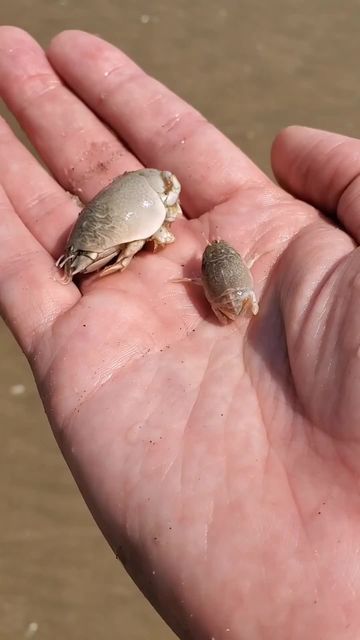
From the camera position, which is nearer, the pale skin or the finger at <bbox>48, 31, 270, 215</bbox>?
the pale skin

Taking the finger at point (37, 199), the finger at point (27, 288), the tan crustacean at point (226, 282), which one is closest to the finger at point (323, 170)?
the tan crustacean at point (226, 282)

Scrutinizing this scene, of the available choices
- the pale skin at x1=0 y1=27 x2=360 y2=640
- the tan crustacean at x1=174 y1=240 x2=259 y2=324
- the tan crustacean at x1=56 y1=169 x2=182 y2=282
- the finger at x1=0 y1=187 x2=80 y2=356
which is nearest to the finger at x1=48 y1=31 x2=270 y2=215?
the pale skin at x1=0 y1=27 x2=360 y2=640

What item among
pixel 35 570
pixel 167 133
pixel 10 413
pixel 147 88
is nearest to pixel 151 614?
pixel 35 570

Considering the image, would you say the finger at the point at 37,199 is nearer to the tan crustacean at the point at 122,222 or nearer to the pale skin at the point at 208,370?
the pale skin at the point at 208,370

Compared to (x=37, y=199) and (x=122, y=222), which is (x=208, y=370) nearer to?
(x=122, y=222)

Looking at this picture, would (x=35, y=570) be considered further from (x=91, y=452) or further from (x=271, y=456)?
(x=271, y=456)

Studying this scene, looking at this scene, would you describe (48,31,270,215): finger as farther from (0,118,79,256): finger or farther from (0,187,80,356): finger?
(0,187,80,356): finger
